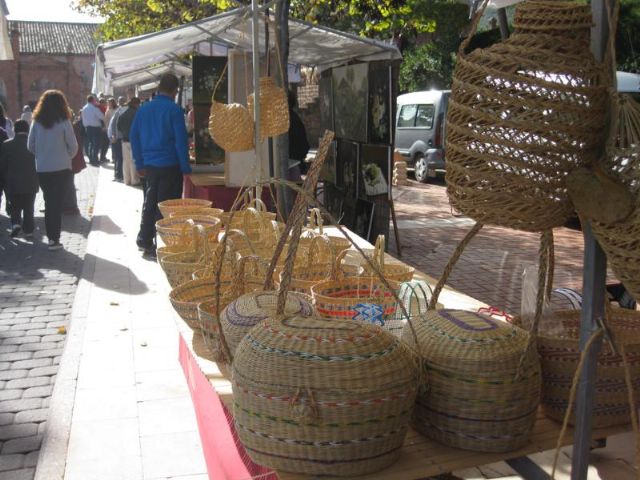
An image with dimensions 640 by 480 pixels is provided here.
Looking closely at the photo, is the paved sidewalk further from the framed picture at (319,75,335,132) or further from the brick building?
the brick building

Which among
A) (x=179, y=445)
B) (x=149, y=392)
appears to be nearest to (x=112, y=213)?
(x=149, y=392)

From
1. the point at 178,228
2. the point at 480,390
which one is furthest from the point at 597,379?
the point at 178,228

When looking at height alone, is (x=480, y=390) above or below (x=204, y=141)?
below

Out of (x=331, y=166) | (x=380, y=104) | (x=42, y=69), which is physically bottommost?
(x=331, y=166)

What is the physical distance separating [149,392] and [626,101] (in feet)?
11.9

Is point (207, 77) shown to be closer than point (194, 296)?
No

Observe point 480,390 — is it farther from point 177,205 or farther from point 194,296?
point 177,205

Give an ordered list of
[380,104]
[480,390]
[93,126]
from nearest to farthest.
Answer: [480,390], [380,104], [93,126]

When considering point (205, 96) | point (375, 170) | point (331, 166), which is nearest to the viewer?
point (375, 170)

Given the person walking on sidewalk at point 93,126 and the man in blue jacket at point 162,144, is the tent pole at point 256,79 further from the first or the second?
the person walking on sidewalk at point 93,126

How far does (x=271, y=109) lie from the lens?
225 inches

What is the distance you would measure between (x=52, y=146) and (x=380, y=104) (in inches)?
153

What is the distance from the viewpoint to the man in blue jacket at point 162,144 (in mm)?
7062

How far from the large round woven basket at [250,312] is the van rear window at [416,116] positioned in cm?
1451
